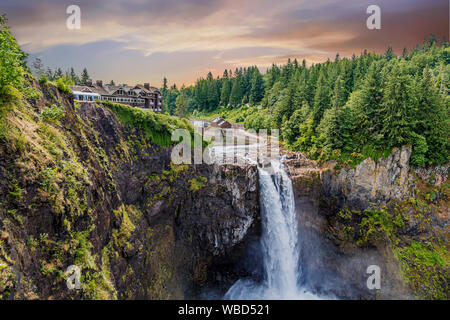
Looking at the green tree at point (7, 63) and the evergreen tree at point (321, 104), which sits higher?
the evergreen tree at point (321, 104)

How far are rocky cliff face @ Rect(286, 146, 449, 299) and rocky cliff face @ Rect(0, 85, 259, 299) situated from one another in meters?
8.77

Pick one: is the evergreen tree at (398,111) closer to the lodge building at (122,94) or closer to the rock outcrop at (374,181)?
the rock outcrop at (374,181)

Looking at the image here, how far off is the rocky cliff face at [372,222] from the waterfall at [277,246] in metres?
2.04

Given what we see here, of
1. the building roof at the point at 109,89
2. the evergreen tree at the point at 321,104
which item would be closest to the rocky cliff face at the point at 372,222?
the evergreen tree at the point at 321,104

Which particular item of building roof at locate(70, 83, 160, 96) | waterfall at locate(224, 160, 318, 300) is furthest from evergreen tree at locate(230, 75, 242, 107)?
waterfall at locate(224, 160, 318, 300)

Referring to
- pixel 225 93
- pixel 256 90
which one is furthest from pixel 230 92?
pixel 256 90

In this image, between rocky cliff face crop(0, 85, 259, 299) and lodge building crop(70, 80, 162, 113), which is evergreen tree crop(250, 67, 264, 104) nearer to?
lodge building crop(70, 80, 162, 113)

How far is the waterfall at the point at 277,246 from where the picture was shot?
27.5 meters

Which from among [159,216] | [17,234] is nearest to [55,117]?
[17,234]

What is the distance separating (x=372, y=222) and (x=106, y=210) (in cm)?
3006

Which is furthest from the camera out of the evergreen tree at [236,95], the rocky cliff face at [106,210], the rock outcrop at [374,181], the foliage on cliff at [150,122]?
the evergreen tree at [236,95]

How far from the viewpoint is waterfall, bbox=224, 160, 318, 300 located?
2747 centimetres

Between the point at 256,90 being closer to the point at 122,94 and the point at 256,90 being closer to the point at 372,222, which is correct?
the point at 122,94

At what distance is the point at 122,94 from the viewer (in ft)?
132
